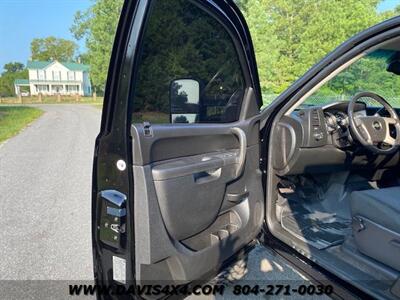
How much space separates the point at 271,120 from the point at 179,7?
103 centimetres

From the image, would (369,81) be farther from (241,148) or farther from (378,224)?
(241,148)

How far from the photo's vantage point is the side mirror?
163cm

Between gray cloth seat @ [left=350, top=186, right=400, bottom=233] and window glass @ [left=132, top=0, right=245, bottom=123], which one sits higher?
window glass @ [left=132, top=0, right=245, bottom=123]

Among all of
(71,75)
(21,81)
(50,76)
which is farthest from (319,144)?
(21,81)

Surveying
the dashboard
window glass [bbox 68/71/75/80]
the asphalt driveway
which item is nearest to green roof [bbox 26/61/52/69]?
window glass [bbox 68/71/75/80]

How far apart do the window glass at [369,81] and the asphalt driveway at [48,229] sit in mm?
1322

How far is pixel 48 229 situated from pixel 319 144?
3.03 metres

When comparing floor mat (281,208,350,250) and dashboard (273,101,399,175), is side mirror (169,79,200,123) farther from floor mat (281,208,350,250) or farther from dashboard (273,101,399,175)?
floor mat (281,208,350,250)

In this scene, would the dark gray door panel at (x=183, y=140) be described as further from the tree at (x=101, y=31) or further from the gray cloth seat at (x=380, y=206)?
the gray cloth seat at (x=380, y=206)

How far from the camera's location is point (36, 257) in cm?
302

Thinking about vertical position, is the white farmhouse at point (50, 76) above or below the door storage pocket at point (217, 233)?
above

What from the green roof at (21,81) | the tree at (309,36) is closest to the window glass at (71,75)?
the green roof at (21,81)

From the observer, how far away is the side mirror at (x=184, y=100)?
1633 millimetres

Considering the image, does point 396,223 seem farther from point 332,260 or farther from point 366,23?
point 366,23
